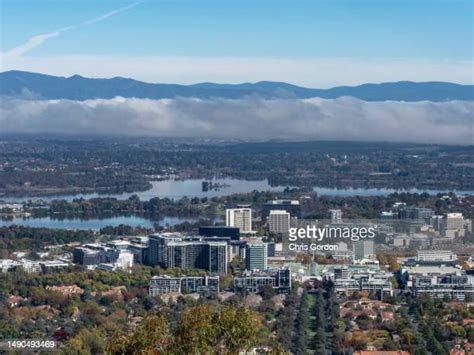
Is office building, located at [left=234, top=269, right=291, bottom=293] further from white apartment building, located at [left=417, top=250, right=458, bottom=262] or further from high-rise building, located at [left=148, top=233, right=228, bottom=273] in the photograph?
white apartment building, located at [left=417, top=250, right=458, bottom=262]

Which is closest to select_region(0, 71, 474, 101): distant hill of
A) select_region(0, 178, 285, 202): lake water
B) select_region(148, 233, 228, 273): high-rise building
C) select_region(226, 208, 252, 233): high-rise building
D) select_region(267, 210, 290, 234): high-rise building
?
select_region(0, 178, 285, 202): lake water

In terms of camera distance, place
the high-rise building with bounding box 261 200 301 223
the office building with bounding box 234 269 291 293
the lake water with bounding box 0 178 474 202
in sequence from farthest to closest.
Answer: the lake water with bounding box 0 178 474 202 → the high-rise building with bounding box 261 200 301 223 → the office building with bounding box 234 269 291 293

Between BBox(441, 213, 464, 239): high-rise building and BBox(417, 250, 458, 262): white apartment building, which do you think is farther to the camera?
BBox(441, 213, 464, 239): high-rise building

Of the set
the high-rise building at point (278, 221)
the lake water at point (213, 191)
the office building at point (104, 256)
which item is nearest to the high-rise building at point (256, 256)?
the office building at point (104, 256)

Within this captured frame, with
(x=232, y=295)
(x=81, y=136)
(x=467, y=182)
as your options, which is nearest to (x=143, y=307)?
(x=232, y=295)

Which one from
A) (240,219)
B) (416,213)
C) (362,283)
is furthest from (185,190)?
(362,283)

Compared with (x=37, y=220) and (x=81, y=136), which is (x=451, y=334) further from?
(x=81, y=136)

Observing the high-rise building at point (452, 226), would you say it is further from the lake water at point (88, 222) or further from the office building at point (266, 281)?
the lake water at point (88, 222)
